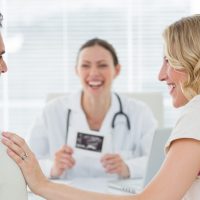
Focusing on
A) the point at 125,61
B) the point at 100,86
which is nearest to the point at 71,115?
the point at 100,86

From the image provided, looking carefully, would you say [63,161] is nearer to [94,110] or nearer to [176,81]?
[94,110]

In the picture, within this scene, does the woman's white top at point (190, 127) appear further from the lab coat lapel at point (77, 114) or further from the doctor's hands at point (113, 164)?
the lab coat lapel at point (77, 114)

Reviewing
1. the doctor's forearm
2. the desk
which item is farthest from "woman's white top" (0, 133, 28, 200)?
the desk

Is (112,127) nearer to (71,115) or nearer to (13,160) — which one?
(71,115)

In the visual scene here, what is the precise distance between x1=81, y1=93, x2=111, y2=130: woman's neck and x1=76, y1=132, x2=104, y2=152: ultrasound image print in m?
0.31

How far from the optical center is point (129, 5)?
4.62 m

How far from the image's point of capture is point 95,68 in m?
2.99

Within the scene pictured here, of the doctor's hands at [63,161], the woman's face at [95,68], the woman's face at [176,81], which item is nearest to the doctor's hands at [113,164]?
the doctor's hands at [63,161]

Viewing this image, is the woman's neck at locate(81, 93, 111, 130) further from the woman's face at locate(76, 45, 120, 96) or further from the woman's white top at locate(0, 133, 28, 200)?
the woman's white top at locate(0, 133, 28, 200)

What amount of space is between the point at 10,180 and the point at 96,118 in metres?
1.67

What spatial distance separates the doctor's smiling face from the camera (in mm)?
2973

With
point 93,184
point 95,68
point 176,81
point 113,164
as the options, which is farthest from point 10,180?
point 95,68

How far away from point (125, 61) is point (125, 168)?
2.19m

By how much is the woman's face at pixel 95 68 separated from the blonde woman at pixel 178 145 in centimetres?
136
